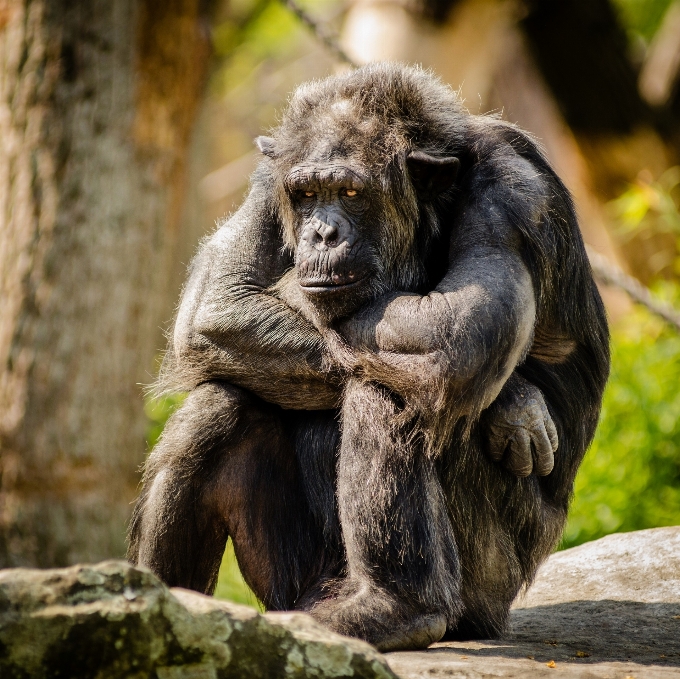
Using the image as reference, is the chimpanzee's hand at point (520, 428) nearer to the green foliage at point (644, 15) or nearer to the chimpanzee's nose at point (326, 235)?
the chimpanzee's nose at point (326, 235)

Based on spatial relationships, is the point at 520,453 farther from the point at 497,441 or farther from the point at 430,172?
the point at 430,172

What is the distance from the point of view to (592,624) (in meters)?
4.53

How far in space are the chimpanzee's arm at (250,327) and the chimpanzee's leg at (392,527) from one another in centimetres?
35

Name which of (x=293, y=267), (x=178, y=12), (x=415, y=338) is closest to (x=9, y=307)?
(x=178, y=12)

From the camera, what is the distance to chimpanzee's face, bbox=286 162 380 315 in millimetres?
3949

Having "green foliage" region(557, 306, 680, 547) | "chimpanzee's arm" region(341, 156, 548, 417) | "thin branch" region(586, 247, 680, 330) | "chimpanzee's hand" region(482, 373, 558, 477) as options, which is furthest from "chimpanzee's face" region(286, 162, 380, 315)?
"green foliage" region(557, 306, 680, 547)

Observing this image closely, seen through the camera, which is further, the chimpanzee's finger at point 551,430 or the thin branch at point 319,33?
the thin branch at point 319,33

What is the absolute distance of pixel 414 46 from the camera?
9.08 metres

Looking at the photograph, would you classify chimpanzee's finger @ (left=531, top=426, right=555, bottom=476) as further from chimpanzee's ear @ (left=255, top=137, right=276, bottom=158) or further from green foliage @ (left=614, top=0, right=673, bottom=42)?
green foliage @ (left=614, top=0, right=673, bottom=42)

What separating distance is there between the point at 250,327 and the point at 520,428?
1.14 m

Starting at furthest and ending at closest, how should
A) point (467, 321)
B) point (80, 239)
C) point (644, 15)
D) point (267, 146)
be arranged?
point (644, 15) → point (80, 239) → point (267, 146) → point (467, 321)

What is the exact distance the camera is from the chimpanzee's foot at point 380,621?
11.8 ft

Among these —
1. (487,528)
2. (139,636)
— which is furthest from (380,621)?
(139,636)

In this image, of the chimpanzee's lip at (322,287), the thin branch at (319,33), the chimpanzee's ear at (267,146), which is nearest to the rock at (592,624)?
the chimpanzee's lip at (322,287)
